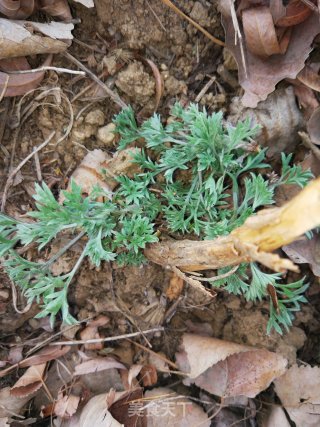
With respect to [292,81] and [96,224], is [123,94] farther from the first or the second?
[292,81]

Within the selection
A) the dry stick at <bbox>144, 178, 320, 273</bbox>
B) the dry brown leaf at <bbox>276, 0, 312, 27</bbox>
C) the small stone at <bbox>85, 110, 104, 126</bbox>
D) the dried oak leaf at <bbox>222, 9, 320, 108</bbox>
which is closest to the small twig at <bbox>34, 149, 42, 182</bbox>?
the small stone at <bbox>85, 110, 104, 126</bbox>

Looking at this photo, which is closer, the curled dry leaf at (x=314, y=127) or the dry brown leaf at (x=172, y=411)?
the curled dry leaf at (x=314, y=127)

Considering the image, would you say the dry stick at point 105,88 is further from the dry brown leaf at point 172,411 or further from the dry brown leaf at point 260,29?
the dry brown leaf at point 172,411

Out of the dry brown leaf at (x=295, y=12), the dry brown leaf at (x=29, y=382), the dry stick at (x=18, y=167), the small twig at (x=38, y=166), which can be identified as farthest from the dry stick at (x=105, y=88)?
the dry brown leaf at (x=29, y=382)

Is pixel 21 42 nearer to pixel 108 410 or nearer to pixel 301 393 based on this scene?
pixel 108 410

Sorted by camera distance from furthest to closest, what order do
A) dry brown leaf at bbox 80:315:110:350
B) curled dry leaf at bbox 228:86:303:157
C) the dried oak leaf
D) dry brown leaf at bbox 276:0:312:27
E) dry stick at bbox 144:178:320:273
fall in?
dry brown leaf at bbox 80:315:110:350
curled dry leaf at bbox 228:86:303:157
the dried oak leaf
dry brown leaf at bbox 276:0:312:27
dry stick at bbox 144:178:320:273

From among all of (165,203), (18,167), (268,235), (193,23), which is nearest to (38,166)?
(18,167)

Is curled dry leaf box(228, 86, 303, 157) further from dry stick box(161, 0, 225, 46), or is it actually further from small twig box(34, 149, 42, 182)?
small twig box(34, 149, 42, 182)
